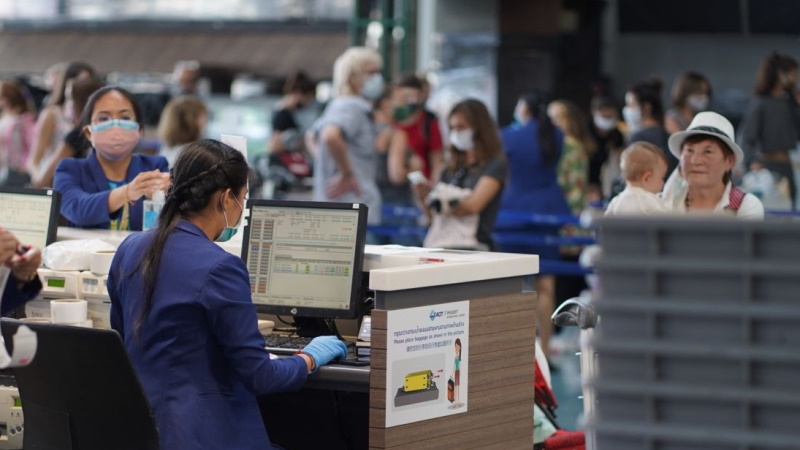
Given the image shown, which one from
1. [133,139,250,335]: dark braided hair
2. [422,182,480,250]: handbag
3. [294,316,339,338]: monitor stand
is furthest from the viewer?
[422,182,480,250]: handbag

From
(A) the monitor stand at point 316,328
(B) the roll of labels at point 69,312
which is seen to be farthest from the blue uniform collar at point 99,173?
(A) the monitor stand at point 316,328

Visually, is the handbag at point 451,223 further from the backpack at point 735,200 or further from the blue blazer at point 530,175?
the backpack at point 735,200

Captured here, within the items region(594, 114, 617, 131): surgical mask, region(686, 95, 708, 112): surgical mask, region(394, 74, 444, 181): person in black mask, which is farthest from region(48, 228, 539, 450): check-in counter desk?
region(594, 114, 617, 131): surgical mask

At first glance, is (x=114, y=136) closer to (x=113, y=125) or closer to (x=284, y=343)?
(x=113, y=125)

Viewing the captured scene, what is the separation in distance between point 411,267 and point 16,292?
3.57 ft

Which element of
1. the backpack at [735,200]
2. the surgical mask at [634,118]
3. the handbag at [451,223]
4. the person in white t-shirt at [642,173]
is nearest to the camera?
the backpack at [735,200]

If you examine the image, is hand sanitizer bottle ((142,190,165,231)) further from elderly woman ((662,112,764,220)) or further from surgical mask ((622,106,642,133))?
surgical mask ((622,106,642,133))

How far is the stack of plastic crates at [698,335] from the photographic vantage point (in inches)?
74.2

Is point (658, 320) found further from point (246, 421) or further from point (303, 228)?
point (303, 228)

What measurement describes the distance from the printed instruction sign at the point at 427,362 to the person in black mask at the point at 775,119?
5.13 metres

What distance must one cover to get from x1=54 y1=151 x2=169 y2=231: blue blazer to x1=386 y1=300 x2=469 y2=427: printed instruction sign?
1.61 metres

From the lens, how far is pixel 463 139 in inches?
252

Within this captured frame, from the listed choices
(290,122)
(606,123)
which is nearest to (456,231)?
(606,123)

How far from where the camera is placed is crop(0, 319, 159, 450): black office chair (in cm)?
321
